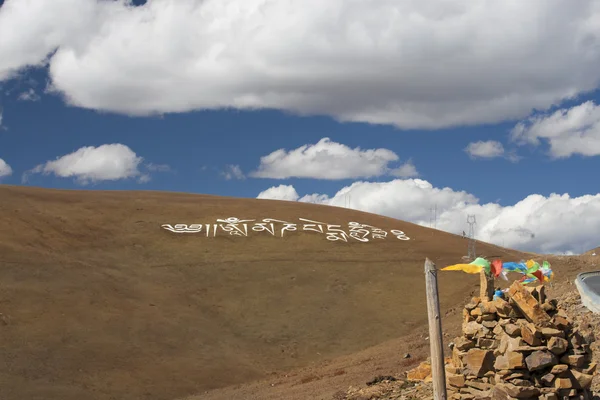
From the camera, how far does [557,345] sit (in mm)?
11742

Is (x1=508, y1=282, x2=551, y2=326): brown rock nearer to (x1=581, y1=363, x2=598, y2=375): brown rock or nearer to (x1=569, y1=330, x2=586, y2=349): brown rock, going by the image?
(x1=569, y1=330, x2=586, y2=349): brown rock

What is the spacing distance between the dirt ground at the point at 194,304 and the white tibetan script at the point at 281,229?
3.32ft

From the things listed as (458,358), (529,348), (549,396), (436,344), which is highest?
(436,344)

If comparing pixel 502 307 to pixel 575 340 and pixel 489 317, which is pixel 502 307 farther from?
pixel 575 340

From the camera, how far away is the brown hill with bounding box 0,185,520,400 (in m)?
24.9

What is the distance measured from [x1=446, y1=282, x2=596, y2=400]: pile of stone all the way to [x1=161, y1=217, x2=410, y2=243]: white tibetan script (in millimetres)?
32197

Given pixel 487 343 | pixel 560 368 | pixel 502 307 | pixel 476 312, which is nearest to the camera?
pixel 560 368

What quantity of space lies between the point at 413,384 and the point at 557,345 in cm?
502

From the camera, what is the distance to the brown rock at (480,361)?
12383 mm

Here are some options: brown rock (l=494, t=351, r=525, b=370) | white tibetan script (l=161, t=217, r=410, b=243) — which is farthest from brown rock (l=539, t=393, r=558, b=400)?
white tibetan script (l=161, t=217, r=410, b=243)

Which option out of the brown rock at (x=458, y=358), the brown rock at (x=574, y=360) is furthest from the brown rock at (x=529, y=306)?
the brown rock at (x=458, y=358)

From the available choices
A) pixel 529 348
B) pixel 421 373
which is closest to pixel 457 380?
pixel 529 348

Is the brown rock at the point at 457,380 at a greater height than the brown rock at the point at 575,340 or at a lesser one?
lesser

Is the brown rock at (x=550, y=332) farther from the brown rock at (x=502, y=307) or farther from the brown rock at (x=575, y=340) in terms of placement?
the brown rock at (x=502, y=307)
